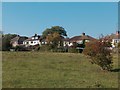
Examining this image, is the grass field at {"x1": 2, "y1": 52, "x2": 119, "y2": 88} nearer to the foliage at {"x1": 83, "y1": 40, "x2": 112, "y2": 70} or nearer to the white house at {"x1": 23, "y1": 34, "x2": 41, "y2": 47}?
the foliage at {"x1": 83, "y1": 40, "x2": 112, "y2": 70}

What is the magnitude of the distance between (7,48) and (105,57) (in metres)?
43.1

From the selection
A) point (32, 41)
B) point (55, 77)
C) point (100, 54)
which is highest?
point (32, 41)

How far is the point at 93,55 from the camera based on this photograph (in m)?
20.1

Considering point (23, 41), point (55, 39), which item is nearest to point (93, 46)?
point (55, 39)

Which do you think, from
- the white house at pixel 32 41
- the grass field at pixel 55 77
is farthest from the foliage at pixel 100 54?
the white house at pixel 32 41

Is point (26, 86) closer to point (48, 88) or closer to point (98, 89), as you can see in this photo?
point (48, 88)

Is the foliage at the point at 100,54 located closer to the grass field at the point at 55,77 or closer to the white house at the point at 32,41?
the grass field at the point at 55,77

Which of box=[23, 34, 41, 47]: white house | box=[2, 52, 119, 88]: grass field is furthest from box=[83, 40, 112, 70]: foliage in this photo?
box=[23, 34, 41, 47]: white house

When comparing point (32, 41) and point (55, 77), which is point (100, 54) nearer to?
point (55, 77)

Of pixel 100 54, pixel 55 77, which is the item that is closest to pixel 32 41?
pixel 100 54

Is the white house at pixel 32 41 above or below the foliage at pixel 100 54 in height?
above

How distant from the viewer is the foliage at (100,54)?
19172 millimetres

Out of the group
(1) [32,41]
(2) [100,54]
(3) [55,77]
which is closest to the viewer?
(3) [55,77]

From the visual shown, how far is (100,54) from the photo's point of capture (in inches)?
773
